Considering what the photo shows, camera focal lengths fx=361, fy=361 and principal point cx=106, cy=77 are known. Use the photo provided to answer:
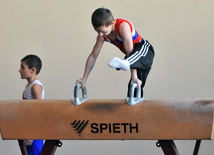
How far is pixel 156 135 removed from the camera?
2.46 m

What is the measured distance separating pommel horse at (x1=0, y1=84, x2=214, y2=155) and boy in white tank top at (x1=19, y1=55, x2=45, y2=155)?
0.71m

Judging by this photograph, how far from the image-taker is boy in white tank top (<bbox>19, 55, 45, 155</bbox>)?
3309mm

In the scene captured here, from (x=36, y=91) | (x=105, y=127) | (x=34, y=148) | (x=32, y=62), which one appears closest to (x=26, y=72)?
(x=32, y=62)

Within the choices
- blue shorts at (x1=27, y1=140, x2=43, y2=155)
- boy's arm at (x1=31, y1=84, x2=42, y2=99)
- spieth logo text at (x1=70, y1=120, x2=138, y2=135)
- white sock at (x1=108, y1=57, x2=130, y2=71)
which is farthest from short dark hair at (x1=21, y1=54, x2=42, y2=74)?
white sock at (x1=108, y1=57, x2=130, y2=71)

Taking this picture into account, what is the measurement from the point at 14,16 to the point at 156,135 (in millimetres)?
3260

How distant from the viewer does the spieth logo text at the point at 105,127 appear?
2479mm

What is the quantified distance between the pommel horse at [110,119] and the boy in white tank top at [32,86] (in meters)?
0.71

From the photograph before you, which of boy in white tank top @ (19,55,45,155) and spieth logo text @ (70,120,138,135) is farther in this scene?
boy in white tank top @ (19,55,45,155)

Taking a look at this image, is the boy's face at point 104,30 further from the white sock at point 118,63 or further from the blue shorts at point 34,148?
the blue shorts at point 34,148

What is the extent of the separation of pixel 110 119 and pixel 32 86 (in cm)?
112

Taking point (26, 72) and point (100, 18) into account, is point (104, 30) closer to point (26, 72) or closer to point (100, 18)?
point (100, 18)

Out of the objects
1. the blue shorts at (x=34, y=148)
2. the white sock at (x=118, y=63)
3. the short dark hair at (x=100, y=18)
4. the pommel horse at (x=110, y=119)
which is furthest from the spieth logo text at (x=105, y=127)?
the blue shorts at (x=34, y=148)

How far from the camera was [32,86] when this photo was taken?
10.9 ft

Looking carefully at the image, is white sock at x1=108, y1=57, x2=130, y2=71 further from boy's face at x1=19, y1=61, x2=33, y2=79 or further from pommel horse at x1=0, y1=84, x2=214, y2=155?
boy's face at x1=19, y1=61, x2=33, y2=79
